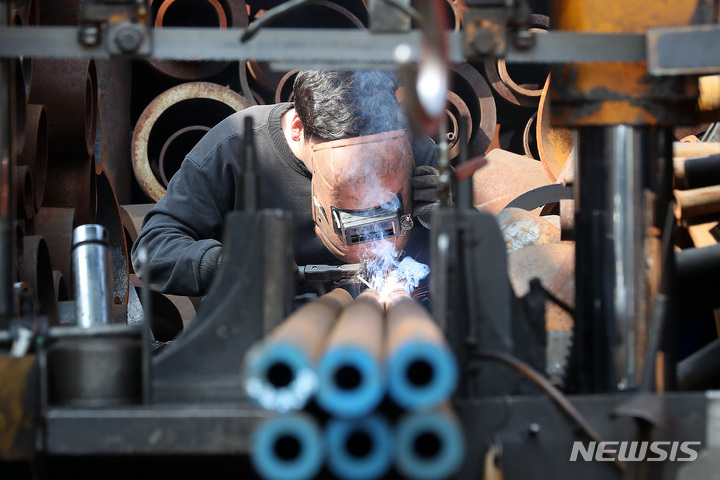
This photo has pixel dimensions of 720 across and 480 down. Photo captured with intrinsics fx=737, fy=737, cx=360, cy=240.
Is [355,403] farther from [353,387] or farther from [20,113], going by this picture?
[20,113]

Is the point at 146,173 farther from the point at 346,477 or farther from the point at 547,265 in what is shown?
the point at 346,477

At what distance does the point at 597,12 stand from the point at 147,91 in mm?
3557

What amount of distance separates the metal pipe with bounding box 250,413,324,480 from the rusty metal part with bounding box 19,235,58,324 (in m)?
1.81

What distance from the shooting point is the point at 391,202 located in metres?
2.36

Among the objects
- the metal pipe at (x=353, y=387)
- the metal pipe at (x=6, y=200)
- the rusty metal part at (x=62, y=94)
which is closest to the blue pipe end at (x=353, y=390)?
the metal pipe at (x=353, y=387)

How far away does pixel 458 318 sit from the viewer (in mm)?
1163

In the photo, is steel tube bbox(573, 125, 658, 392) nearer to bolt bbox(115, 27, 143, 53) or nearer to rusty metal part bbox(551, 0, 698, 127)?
rusty metal part bbox(551, 0, 698, 127)

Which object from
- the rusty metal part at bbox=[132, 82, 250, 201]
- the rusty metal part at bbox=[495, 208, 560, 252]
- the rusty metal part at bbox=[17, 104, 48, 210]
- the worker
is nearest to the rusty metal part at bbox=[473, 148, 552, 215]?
the worker

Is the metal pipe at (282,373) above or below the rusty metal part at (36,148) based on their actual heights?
below

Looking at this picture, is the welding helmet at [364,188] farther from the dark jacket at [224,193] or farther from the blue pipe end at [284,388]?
the blue pipe end at [284,388]

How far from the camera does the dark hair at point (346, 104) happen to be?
2379 millimetres

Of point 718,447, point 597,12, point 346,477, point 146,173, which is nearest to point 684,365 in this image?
point 718,447

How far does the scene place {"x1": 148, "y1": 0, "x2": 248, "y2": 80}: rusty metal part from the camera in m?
3.87

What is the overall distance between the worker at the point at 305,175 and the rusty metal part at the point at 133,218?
70 cm
